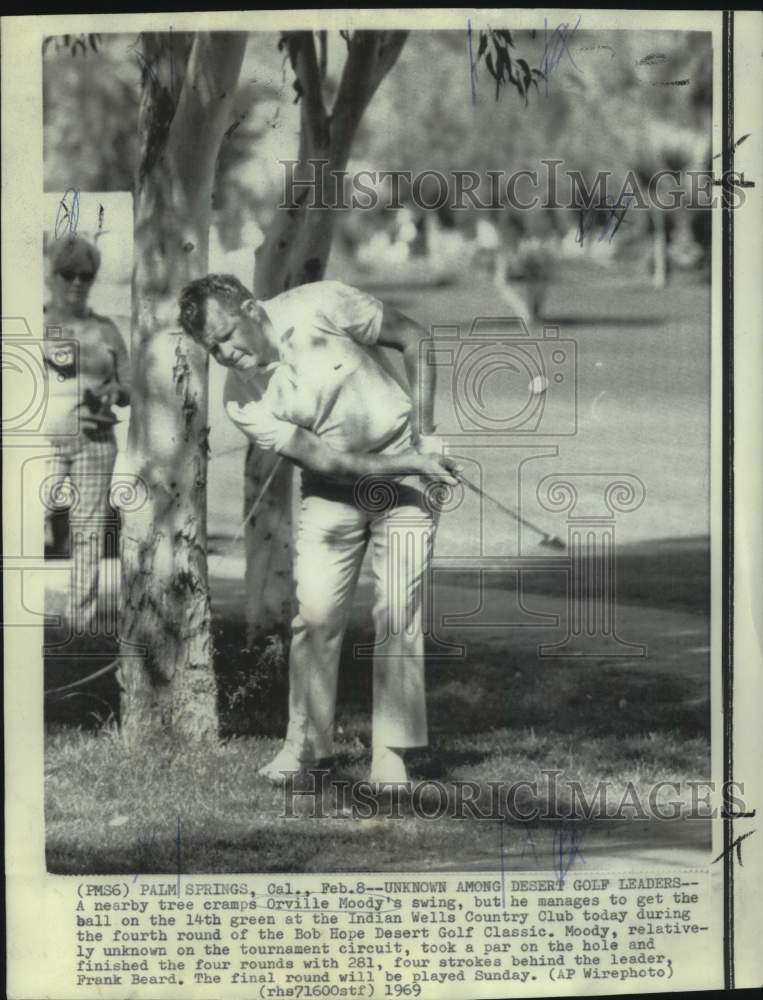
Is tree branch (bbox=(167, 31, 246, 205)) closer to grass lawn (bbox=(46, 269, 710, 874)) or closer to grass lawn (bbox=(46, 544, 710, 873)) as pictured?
grass lawn (bbox=(46, 269, 710, 874))

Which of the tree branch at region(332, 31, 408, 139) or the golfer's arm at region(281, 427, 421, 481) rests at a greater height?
the tree branch at region(332, 31, 408, 139)

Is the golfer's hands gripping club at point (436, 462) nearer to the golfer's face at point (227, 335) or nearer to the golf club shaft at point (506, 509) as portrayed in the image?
the golf club shaft at point (506, 509)

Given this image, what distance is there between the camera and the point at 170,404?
13.0 ft

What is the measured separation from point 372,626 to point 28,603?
3.65ft

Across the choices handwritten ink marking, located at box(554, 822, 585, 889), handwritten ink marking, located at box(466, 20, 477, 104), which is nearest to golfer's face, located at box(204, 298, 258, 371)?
handwritten ink marking, located at box(466, 20, 477, 104)

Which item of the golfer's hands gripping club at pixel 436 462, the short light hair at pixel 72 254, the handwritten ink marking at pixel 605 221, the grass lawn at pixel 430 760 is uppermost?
the handwritten ink marking at pixel 605 221

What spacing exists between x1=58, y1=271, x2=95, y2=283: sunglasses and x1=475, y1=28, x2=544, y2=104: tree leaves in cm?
141

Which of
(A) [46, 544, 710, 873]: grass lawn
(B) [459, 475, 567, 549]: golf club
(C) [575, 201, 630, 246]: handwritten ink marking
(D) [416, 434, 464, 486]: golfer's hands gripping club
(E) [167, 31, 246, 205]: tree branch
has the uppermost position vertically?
(E) [167, 31, 246, 205]: tree branch

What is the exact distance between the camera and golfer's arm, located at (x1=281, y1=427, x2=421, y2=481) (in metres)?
3.96

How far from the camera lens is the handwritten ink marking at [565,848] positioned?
3.98 meters

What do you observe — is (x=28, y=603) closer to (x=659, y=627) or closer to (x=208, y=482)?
(x=208, y=482)

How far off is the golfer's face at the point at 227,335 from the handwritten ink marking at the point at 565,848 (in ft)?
5.99

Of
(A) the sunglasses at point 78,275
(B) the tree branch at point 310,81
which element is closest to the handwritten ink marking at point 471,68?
(B) the tree branch at point 310,81

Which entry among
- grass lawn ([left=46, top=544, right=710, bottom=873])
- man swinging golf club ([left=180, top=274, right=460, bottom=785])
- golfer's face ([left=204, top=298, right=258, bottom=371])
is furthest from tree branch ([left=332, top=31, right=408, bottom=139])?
grass lawn ([left=46, top=544, right=710, bottom=873])
